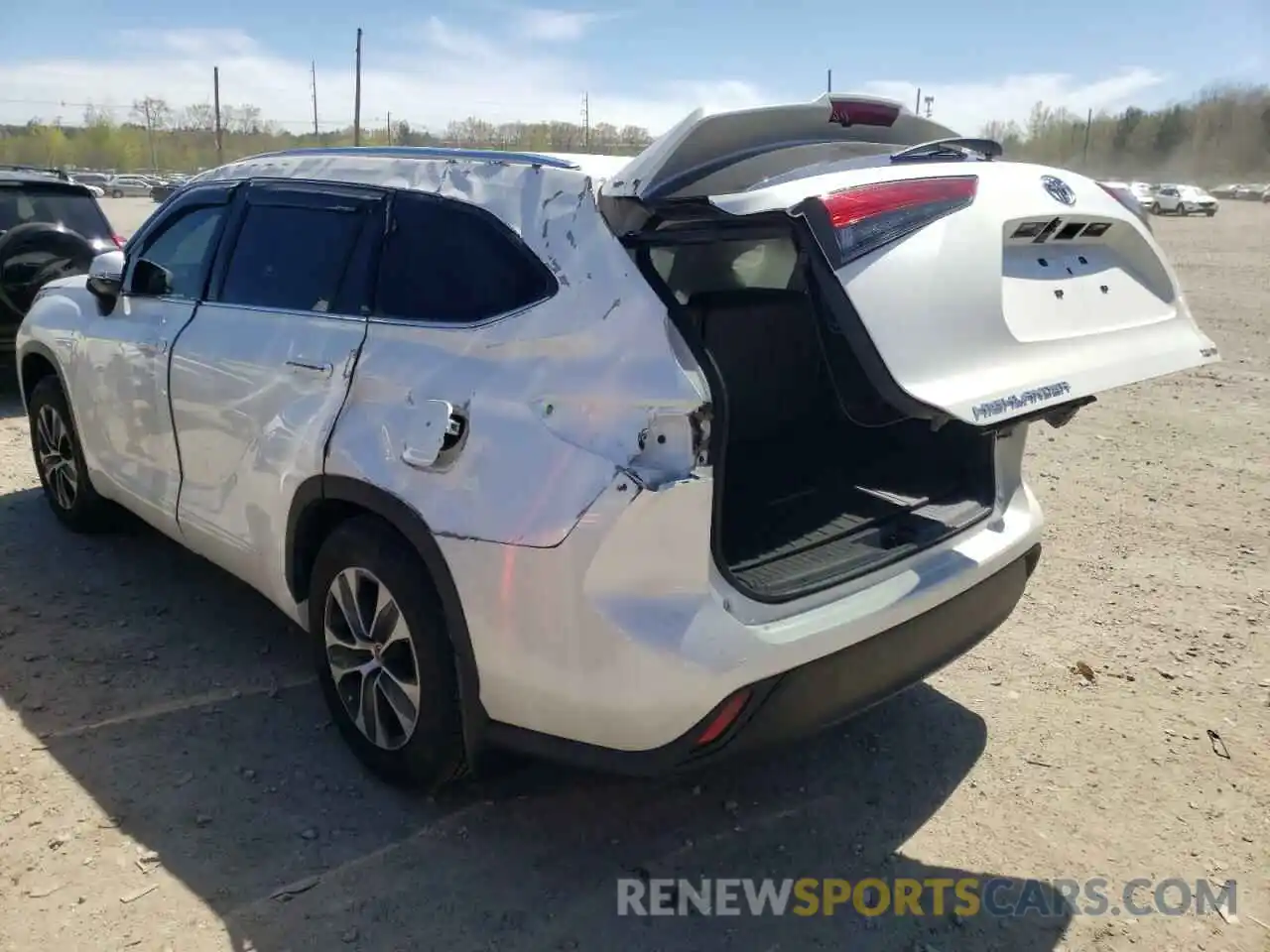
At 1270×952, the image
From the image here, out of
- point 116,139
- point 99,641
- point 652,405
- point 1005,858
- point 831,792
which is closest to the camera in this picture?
point 652,405

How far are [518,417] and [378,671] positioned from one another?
3.24 feet

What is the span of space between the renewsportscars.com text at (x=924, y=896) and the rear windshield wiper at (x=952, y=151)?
1.91m

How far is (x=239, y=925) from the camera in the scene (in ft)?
8.05

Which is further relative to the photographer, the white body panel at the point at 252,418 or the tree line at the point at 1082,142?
the tree line at the point at 1082,142

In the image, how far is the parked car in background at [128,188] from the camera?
56.2m

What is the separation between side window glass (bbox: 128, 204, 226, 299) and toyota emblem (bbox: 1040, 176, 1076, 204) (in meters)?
2.82

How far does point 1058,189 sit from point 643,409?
4.62 ft

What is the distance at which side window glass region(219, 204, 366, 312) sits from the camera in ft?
10.1

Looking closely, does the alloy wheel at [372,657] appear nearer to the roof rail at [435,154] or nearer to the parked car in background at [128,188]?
the roof rail at [435,154]

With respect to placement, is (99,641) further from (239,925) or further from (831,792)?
(831,792)

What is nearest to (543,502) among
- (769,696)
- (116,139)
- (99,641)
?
(769,696)

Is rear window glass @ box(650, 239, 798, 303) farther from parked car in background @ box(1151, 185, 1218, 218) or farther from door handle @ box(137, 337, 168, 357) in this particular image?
parked car in background @ box(1151, 185, 1218, 218)

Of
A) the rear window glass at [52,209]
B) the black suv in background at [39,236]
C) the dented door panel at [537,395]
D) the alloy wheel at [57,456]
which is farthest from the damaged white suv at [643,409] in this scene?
the rear window glass at [52,209]

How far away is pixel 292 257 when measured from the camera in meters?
3.29
